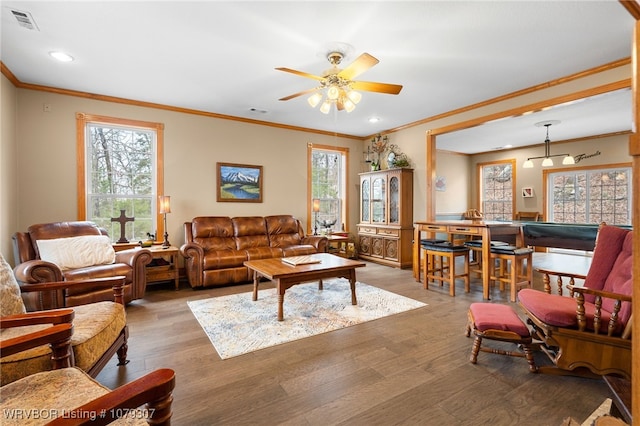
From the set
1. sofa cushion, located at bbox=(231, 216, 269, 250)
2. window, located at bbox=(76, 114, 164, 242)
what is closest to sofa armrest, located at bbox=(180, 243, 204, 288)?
sofa cushion, located at bbox=(231, 216, 269, 250)

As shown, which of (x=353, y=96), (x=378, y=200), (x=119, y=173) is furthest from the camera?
(x=378, y=200)

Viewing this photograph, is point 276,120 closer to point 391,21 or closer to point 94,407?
point 391,21

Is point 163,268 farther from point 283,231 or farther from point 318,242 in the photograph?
point 318,242

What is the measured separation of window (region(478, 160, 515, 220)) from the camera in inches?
322

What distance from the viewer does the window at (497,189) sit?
26.8ft

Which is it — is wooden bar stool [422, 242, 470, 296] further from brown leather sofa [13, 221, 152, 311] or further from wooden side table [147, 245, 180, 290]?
brown leather sofa [13, 221, 152, 311]

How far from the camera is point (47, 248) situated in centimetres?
325

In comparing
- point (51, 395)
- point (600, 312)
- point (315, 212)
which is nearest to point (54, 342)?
point (51, 395)

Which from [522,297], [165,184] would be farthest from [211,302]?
[522,297]

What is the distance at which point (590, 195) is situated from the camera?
6.95 metres

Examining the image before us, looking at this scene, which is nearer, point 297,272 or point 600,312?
point 600,312

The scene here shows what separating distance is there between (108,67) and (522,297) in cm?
475

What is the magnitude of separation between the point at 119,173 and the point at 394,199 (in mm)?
4641

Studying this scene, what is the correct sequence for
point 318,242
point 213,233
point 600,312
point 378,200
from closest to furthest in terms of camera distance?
point 600,312, point 213,233, point 318,242, point 378,200
